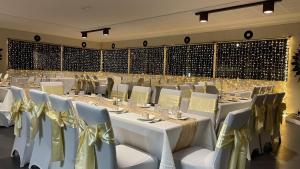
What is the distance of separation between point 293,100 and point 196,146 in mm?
5914

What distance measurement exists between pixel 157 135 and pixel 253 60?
262 inches

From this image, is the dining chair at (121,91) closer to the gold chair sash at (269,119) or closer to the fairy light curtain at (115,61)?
the gold chair sash at (269,119)

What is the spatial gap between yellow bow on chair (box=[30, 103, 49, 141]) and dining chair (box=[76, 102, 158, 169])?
824mm

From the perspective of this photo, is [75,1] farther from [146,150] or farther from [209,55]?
[209,55]

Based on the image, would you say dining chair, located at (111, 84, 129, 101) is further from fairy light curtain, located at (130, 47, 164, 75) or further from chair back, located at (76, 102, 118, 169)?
fairy light curtain, located at (130, 47, 164, 75)

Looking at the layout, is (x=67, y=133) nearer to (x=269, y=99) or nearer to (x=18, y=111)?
(x=18, y=111)

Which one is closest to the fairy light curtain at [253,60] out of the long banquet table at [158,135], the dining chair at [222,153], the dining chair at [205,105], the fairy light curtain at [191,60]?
the fairy light curtain at [191,60]

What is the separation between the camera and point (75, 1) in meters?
5.90

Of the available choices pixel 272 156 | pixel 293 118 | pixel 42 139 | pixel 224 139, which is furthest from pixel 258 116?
pixel 293 118

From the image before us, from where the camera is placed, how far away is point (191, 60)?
9.74 meters

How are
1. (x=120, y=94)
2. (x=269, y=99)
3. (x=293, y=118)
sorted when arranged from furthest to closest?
(x=293, y=118) < (x=120, y=94) < (x=269, y=99)

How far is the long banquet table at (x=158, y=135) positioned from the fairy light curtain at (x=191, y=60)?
657 centimetres

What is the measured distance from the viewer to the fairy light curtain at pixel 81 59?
12.5 meters

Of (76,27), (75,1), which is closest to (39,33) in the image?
(76,27)
